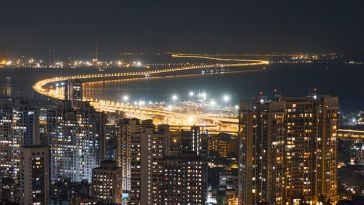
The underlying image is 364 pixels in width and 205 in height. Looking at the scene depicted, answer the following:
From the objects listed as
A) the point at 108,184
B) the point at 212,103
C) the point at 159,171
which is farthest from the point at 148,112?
the point at 159,171

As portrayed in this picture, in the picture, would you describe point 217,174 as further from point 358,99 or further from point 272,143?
point 358,99

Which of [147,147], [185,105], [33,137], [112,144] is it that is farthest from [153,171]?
[185,105]

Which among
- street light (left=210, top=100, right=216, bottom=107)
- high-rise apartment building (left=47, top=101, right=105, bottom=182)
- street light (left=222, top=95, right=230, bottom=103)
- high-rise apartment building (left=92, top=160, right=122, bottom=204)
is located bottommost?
A: high-rise apartment building (left=92, top=160, right=122, bottom=204)

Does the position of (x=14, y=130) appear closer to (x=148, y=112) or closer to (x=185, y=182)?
(x=185, y=182)

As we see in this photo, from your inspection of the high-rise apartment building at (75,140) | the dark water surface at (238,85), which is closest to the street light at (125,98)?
the dark water surface at (238,85)

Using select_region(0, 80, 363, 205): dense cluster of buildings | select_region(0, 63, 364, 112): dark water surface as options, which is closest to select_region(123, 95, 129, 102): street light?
select_region(0, 63, 364, 112): dark water surface

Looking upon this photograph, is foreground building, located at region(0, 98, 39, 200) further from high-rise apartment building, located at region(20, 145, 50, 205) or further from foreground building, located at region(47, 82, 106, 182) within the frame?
high-rise apartment building, located at region(20, 145, 50, 205)

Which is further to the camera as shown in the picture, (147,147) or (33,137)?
(33,137)
